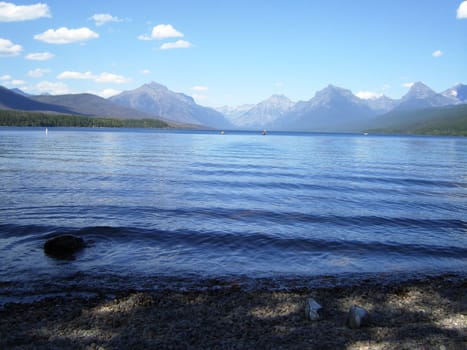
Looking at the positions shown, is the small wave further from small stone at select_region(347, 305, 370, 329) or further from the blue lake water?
small stone at select_region(347, 305, 370, 329)

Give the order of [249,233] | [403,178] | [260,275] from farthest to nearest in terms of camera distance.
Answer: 1. [403,178]
2. [249,233]
3. [260,275]

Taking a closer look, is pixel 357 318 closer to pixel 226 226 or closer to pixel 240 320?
pixel 240 320

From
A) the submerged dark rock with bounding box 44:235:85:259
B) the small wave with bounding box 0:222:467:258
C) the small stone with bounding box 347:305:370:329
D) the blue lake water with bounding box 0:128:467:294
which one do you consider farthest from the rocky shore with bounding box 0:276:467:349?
the submerged dark rock with bounding box 44:235:85:259

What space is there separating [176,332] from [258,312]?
7.91 ft

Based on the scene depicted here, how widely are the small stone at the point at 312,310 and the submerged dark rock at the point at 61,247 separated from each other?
9.31m

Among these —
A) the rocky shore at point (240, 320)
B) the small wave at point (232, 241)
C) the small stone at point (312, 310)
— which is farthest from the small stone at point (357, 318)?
the small wave at point (232, 241)

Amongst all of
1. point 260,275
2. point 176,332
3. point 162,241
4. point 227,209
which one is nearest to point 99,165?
point 227,209

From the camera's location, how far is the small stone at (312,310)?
10.2 m

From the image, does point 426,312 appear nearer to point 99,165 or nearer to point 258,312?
point 258,312

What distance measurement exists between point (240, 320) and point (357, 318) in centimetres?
298

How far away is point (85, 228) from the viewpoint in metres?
18.6

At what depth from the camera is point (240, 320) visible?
10.1 meters

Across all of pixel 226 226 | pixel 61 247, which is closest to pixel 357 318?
pixel 226 226

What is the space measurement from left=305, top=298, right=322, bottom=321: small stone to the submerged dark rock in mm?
9313
